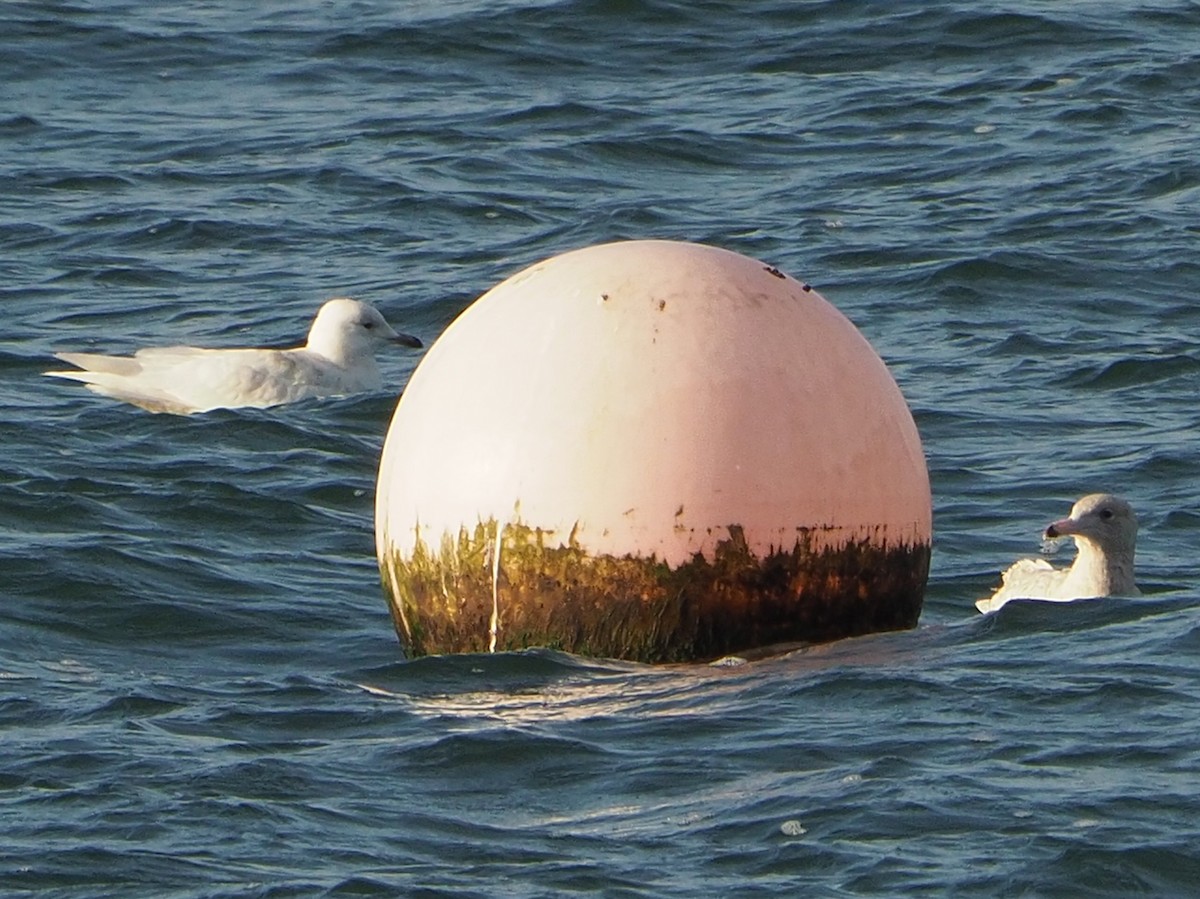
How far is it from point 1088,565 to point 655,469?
2626 mm

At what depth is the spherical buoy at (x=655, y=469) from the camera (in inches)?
293

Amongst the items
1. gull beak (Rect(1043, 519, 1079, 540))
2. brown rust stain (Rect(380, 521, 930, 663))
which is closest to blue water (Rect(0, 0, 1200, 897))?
brown rust stain (Rect(380, 521, 930, 663))

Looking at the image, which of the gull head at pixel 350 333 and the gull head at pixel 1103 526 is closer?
the gull head at pixel 1103 526

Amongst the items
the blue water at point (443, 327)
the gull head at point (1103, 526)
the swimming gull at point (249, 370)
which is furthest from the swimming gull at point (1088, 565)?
the swimming gull at point (249, 370)

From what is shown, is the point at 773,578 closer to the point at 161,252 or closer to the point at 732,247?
the point at 732,247

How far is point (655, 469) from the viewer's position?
744 cm

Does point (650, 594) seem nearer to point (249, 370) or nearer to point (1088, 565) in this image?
point (1088, 565)

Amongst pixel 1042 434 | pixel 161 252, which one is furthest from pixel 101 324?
pixel 1042 434

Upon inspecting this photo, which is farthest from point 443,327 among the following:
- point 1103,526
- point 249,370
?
point 1103,526

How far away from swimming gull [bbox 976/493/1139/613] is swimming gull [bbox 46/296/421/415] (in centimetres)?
459

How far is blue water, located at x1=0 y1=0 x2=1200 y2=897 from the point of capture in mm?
6375

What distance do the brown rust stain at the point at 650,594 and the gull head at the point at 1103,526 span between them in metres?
2.03

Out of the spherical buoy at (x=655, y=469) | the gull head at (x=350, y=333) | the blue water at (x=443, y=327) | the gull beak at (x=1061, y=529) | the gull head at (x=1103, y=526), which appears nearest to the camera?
the blue water at (x=443, y=327)

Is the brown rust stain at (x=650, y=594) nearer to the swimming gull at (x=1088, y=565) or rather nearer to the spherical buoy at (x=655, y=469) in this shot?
the spherical buoy at (x=655, y=469)
